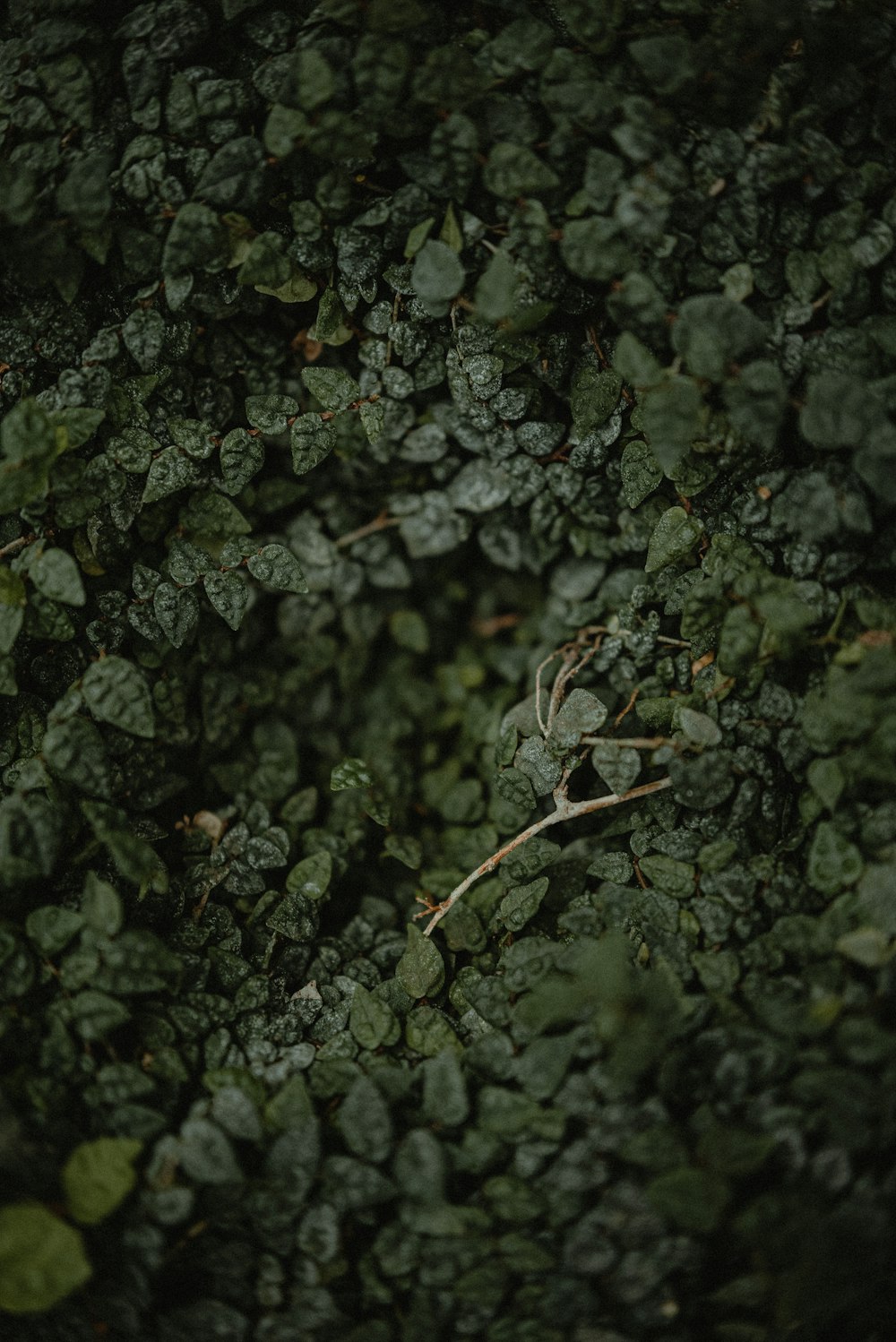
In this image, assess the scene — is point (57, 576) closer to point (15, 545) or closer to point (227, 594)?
point (15, 545)

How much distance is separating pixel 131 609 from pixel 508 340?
867 millimetres

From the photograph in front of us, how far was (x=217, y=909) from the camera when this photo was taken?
1681mm

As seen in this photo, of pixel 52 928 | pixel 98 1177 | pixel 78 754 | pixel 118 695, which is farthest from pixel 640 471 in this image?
pixel 98 1177

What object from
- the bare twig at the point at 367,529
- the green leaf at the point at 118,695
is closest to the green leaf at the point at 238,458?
the bare twig at the point at 367,529

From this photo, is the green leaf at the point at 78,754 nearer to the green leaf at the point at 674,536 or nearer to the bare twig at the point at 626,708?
the bare twig at the point at 626,708

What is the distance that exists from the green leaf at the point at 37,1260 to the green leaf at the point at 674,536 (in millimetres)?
1408

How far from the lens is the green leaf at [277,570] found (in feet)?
5.32

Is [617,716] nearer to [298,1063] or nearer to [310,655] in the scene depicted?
[310,655]

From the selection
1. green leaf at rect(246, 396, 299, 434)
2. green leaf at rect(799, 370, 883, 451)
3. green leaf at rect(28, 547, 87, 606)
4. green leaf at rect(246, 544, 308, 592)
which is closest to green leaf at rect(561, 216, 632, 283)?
green leaf at rect(799, 370, 883, 451)

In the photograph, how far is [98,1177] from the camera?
1241 mm

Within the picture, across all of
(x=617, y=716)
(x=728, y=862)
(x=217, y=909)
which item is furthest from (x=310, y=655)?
(x=728, y=862)

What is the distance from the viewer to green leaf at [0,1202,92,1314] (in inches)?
45.4

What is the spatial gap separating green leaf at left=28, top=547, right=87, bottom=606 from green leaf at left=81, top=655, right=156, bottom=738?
0.13 m

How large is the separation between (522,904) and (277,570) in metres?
0.78
